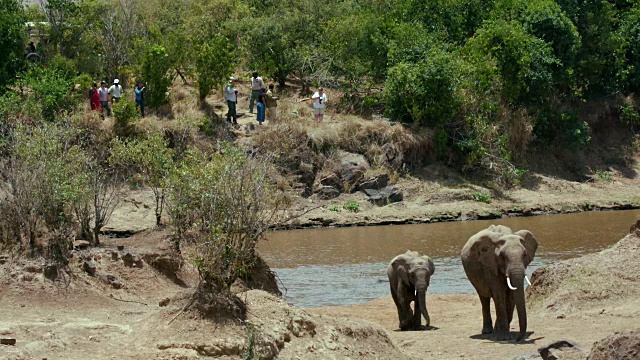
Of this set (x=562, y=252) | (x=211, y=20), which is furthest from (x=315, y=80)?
(x=562, y=252)

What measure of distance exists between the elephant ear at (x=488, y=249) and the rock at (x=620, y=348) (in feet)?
18.8

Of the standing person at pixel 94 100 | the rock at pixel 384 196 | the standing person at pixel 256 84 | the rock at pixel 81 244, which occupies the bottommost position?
the rock at pixel 81 244

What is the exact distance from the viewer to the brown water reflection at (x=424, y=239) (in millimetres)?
28297

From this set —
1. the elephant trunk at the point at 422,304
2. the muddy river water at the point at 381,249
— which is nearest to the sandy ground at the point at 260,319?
the elephant trunk at the point at 422,304

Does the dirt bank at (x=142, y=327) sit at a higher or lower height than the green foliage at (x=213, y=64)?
lower

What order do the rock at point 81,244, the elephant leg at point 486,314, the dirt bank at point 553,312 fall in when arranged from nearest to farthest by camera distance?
1. the dirt bank at point 553,312
2. the elephant leg at point 486,314
3. the rock at point 81,244

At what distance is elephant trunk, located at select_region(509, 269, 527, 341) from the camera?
630 inches

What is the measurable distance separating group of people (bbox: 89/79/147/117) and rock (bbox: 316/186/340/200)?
6.21 m

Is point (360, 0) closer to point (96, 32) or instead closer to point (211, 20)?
point (211, 20)

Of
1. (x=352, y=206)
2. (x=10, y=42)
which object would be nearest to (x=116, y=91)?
(x=10, y=42)

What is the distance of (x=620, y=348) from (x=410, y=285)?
28.6 feet

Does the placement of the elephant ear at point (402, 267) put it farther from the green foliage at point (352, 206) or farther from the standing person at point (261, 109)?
the standing person at point (261, 109)

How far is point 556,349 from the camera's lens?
1316 centimetres

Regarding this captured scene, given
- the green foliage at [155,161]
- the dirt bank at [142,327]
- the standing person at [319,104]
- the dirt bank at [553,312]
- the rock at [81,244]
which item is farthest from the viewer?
the standing person at [319,104]
